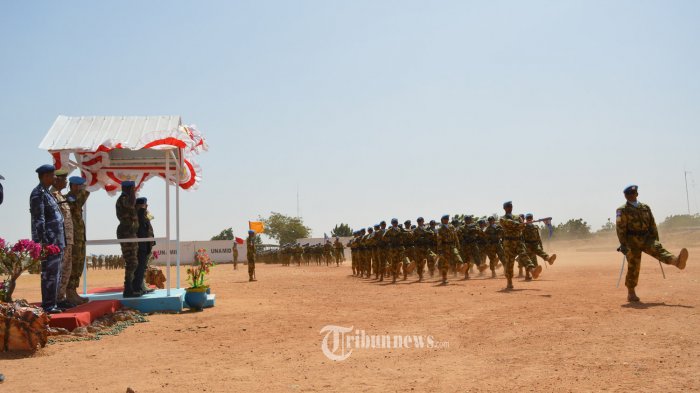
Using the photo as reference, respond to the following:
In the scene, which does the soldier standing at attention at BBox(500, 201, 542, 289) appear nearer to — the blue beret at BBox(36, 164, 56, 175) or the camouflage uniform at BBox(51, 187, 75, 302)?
the camouflage uniform at BBox(51, 187, 75, 302)

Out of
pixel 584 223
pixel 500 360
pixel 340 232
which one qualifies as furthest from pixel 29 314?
pixel 340 232

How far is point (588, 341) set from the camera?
6.01m

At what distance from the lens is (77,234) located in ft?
31.2

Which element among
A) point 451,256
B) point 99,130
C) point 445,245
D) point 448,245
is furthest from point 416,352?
point 451,256

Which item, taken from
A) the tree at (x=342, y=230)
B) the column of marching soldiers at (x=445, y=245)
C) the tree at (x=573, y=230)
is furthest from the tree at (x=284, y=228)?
the column of marching soldiers at (x=445, y=245)

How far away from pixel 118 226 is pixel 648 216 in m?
9.52

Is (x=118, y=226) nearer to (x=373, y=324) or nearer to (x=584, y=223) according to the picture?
(x=373, y=324)

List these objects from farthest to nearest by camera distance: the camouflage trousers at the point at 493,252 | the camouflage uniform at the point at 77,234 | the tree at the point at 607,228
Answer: the tree at the point at 607,228
the camouflage trousers at the point at 493,252
the camouflage uniform at the point at 77,234

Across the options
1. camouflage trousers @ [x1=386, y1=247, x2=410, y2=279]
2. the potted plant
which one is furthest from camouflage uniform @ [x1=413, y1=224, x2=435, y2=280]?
the potted plant

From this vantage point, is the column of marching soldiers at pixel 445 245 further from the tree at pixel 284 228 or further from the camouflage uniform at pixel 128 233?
the tree at pixel 284 228

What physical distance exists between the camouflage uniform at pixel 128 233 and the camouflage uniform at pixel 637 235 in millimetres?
8717

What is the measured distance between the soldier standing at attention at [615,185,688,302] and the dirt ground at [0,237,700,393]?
52 centimetres

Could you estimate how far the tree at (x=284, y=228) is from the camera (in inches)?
3903

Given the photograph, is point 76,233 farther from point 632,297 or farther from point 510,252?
point 632,297
